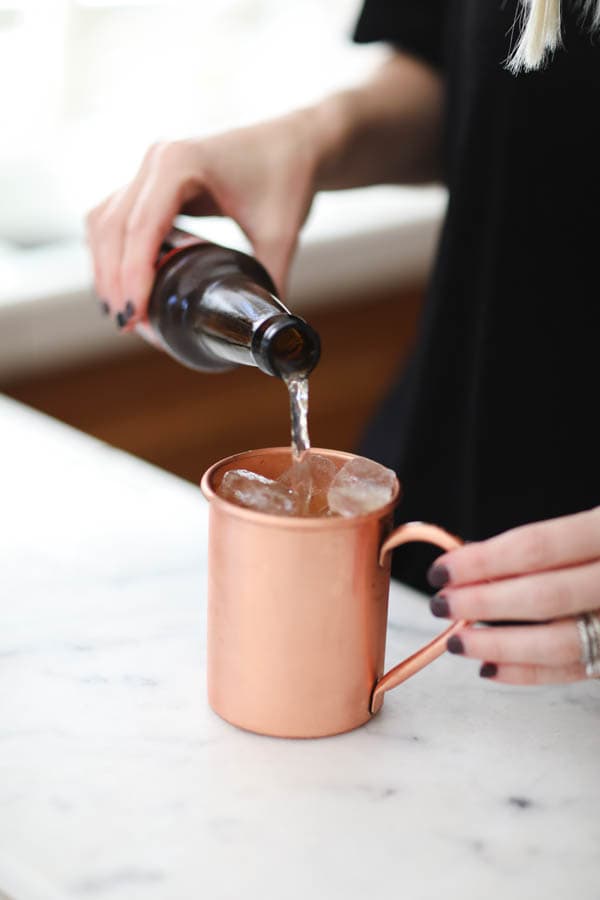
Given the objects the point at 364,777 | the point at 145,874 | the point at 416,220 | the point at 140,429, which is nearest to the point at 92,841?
the point at 145,874

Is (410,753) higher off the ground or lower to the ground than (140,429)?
higher

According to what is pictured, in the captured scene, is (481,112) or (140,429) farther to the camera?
(140,429)

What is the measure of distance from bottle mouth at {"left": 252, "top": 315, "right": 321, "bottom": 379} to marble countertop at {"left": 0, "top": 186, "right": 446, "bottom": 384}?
106 cm

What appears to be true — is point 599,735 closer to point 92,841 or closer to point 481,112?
point 92,841

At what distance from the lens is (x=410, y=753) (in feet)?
2.06

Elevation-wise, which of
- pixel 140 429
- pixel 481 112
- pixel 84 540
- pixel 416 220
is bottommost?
pixel 140 429

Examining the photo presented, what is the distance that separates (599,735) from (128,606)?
31cm

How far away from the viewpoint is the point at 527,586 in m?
0.59

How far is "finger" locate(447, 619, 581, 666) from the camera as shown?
60cm

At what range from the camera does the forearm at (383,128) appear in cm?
106

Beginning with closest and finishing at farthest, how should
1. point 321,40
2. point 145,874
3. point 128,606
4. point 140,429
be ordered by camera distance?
point 145,874, point 128,606, point 140,429, point 321,40

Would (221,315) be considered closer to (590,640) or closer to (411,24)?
(590,640)

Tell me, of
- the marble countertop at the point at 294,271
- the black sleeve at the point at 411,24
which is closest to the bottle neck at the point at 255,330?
the black sleeve at the point at 411,24

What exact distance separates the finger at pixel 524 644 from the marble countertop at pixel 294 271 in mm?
1180
